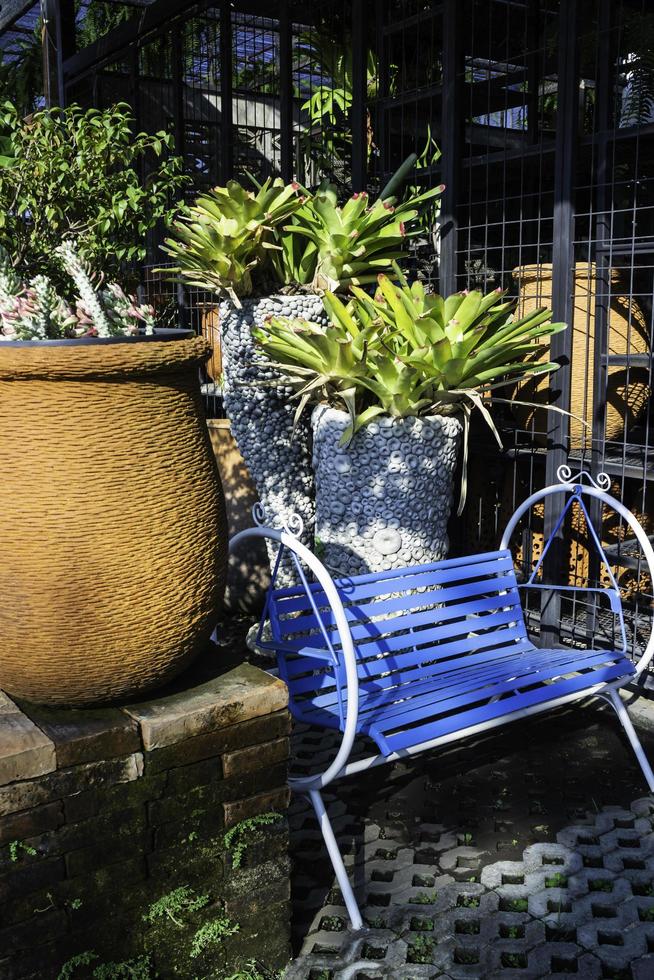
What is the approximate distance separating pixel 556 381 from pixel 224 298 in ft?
4.86

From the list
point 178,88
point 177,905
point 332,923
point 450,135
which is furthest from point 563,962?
point 178,88

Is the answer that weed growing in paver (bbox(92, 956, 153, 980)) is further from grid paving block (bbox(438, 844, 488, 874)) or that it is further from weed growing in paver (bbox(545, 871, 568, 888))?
weed growing in paver (bbox(545, 871, 568, 888))

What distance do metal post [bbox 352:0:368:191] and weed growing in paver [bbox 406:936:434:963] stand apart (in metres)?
3.52

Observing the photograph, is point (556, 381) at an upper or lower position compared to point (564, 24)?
lower

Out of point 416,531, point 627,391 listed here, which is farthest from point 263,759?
point 627,391

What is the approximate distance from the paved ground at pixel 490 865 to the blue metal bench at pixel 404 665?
15cm

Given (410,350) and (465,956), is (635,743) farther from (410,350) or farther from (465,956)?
(410,350)

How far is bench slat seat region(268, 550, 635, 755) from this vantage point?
291 cm

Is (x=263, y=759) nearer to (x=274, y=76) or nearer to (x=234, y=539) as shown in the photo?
(x=234, y=539)

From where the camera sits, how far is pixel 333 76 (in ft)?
18.4

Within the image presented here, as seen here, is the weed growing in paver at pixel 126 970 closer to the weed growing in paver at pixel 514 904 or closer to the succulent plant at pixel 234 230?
the weed growing in paver at pixel 514 904

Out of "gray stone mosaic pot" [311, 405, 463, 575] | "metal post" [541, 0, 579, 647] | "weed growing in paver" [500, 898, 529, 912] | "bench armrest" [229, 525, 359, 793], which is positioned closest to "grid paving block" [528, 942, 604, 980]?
"weed growing in paver" [500, 898, 529, 912]

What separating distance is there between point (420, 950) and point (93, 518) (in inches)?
54.1

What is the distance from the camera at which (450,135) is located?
14.8 ft
